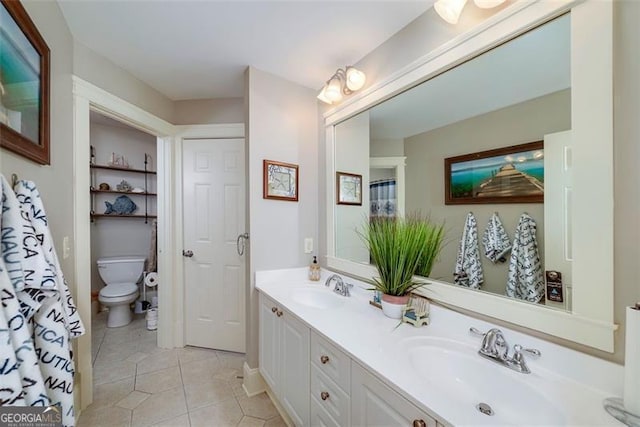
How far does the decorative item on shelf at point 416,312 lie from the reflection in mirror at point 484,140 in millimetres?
153

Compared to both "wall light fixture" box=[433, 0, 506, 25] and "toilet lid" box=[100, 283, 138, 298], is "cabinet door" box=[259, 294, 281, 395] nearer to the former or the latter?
"wall light fixture" box=[433, 0, 506, 25]

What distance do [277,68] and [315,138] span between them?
1.82ft

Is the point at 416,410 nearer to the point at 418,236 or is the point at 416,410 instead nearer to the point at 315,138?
the point at 418,236

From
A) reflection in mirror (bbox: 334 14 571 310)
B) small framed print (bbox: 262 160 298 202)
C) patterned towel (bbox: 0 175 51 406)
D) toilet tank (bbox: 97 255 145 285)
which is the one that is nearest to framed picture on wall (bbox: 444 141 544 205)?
reflection in mirror (bbox: 334 14 571 310)

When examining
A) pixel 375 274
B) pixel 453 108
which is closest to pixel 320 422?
pixel 375 274

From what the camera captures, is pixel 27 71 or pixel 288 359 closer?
pixel 27 71

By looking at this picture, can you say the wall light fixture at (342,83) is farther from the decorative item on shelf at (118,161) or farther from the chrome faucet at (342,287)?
the decorative item on shelf at (118,161)

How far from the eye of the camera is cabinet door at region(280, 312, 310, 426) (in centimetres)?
121

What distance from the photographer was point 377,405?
80 centimetres

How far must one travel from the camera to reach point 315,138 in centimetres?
202

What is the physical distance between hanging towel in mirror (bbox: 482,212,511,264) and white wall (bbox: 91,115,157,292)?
3669mm

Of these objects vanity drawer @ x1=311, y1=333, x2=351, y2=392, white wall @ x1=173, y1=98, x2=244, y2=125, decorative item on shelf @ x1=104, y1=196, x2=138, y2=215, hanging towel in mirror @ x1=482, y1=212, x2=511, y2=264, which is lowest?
vanity drawer @ x1=311, y1=333, x2=351, y2=392

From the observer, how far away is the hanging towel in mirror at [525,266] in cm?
91

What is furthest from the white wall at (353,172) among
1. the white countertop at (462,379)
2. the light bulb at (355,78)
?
the white countertop at (462,379)
